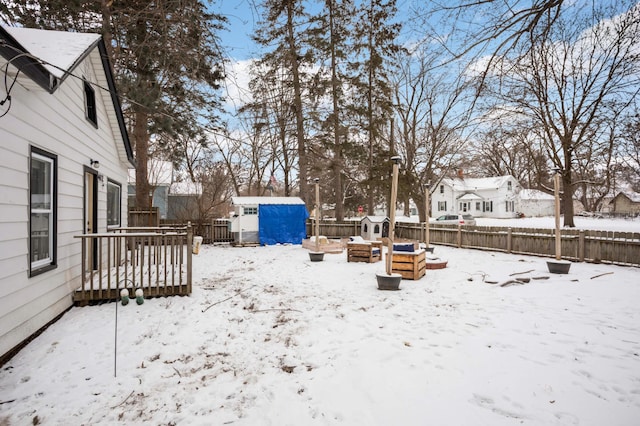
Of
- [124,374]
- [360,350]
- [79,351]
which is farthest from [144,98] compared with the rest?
[360,350]

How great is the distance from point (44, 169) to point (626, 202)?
6579 cm

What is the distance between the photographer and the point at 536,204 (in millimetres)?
38531

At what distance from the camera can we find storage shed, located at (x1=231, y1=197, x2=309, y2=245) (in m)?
14.5

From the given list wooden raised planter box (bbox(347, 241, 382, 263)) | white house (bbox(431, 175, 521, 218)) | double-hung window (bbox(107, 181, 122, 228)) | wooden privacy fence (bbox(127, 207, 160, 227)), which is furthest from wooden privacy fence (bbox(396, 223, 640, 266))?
white house (bbox(431, 175, 521, 218))

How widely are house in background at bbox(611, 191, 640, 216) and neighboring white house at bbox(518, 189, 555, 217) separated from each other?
14.4 meters

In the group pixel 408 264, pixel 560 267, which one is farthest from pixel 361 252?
pixel 560 267

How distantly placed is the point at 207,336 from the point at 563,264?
8.24 m

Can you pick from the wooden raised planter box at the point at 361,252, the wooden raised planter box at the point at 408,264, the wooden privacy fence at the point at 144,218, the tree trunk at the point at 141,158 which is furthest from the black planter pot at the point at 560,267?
the tree trunk at the point at 141,158

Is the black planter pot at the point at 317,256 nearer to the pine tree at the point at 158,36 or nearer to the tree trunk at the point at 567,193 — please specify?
the pine tree at the point at 158,36

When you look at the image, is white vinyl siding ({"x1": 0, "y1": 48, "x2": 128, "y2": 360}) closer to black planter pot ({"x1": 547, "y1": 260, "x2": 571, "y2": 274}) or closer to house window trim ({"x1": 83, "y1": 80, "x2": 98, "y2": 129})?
house window trim ({"x1": 83, "y1": 80, "x2": 98, "y2": 129})

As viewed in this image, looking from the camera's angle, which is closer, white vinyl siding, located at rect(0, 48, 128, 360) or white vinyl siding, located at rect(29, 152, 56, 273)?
white vinyl siding, located at rect(0, 48, 128, 360)

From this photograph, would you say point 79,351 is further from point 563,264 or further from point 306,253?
point 563,264

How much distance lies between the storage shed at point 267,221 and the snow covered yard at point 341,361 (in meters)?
8.52

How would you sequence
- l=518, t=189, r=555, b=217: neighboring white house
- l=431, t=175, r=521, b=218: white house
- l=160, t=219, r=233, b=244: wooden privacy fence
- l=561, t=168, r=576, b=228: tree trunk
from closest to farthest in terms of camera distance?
l=160, t=219, r=233, b=244: wooden privacy fence < l=561, t=168, r=576, b=228: tree trunk < l=431, t=175, r=521, b=218: white house < l=518, t=189, r=555, b=217: neighboring white house
